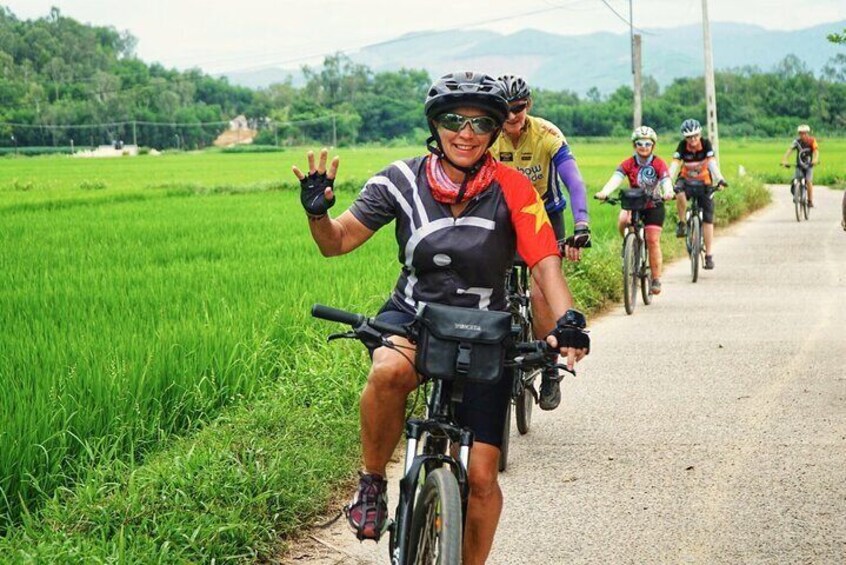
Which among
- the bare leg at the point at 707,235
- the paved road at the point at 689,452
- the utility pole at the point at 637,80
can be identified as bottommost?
the paved road at the point at 689,452

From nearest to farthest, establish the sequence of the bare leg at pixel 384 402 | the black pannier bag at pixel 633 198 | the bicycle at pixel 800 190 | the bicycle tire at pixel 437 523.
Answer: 1. the bicycle tire at pixel 437 523
2. the bare leg at pixel 384 402
3. the black pannier bag at pixel 633 198
4. the bicycle at pixel 800 190

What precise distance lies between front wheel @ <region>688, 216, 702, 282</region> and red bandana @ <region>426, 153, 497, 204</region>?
10.4 m

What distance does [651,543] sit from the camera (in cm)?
492

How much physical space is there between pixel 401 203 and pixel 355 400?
2.83 meters

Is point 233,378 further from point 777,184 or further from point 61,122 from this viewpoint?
point 61,122

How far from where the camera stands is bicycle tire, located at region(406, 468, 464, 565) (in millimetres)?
3236

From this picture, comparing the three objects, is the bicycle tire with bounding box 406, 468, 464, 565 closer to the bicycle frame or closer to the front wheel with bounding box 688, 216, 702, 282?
the bicycle frame

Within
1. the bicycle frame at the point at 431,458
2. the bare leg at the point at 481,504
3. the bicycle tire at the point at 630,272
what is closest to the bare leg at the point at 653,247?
the bicycle tire at the point at 630,272

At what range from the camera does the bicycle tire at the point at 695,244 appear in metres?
14.1

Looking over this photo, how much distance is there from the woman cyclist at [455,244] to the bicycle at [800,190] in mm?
20485

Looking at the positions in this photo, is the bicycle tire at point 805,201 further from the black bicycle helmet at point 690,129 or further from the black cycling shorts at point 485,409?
the black cycling shorts at point 485,409

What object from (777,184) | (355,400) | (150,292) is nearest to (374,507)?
(355,400)

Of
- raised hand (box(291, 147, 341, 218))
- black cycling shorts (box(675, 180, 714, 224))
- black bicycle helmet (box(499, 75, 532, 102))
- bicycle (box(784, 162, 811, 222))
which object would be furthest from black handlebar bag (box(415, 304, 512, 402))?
bicycle (box(784, 162, 811, 222))

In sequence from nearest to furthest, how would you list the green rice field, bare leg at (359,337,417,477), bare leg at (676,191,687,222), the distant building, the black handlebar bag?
the black handlebar bag, bare leg at (359,337,417,477), the green rice field, bare leg at (676,191,687,222), the distant building
